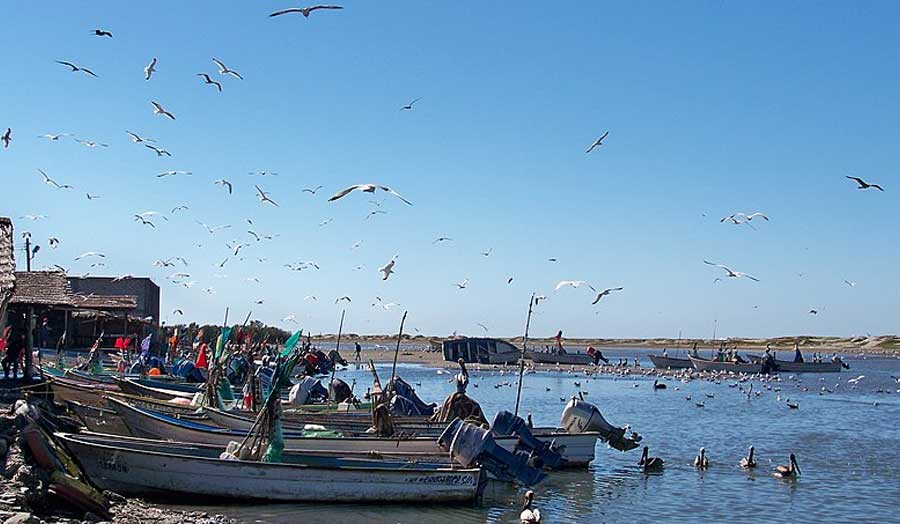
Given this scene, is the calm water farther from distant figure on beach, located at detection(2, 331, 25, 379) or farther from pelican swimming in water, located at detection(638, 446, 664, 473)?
distant figure on beach, located at detection(2, 331, 25, 379)

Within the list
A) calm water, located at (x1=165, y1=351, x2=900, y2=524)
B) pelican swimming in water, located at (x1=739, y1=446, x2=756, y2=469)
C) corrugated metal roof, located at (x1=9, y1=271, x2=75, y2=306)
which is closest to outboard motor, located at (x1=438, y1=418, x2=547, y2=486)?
calm water, located at (x1=165, y1=351, x2=900, y2=524)

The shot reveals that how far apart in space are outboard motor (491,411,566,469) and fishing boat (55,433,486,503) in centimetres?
231

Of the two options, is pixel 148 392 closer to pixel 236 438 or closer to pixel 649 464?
pixel 236 438

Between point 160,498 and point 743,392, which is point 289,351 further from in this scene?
point 743,392

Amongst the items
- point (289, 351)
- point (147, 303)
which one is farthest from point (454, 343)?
point (289, 351)

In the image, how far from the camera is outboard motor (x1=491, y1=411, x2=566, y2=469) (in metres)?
19.0

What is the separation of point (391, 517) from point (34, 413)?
5.73 meters

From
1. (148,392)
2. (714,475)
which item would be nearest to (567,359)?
(148,392)

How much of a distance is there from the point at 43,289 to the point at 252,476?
12.6m

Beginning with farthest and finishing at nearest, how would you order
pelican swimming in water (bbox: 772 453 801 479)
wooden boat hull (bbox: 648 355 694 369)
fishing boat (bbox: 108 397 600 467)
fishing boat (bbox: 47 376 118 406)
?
wooden boat hull (bbox: 648 355 694 369)
fishing boat (bbox: 47 376 118 406)
pelican swimming in water (bbox: 772 453 801 479)
fishing boat (bbox: 108 397 600 467)

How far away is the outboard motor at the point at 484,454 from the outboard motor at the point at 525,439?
1364mm

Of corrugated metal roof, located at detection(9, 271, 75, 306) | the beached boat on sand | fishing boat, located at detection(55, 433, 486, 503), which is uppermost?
corrugated metal roof, located at detection(9, 271, 75, 306)

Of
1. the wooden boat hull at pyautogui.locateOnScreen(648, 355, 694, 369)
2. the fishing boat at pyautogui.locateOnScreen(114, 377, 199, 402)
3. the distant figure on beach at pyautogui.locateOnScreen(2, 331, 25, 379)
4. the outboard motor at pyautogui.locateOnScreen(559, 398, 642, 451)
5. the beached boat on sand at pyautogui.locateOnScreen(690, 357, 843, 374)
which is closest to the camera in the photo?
the outboard motor at pyautogui.locateOnScreen(559, 398, 642, 451)

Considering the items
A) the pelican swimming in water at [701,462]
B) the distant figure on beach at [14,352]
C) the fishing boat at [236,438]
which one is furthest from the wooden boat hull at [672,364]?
the fishing boat at [236,438]
